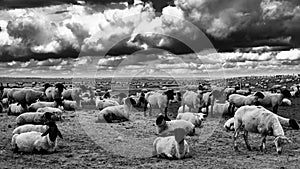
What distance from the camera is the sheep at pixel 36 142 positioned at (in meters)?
13.5

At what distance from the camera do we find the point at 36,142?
1348 centimetres

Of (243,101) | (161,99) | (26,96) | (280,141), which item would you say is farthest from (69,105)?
(280,141)

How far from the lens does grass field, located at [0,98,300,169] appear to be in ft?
39.6

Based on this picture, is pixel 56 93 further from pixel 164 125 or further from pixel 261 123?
pixel 261 123

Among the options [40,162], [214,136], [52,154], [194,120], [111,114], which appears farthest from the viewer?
[111,114]

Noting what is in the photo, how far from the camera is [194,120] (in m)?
19.9

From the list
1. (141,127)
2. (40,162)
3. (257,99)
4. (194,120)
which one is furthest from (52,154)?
(257,99)

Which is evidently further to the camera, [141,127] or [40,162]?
[141,127]

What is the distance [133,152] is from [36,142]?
3701 mm

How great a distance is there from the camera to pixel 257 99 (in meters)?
27.4

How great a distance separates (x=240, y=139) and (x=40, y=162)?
29.5 ft

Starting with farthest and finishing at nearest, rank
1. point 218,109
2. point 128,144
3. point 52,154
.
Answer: point 218,109 < point 128,144 < point 52,154

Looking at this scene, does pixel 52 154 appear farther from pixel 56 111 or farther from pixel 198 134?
pixel 56 111

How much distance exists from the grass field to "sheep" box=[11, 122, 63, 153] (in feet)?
0.96
